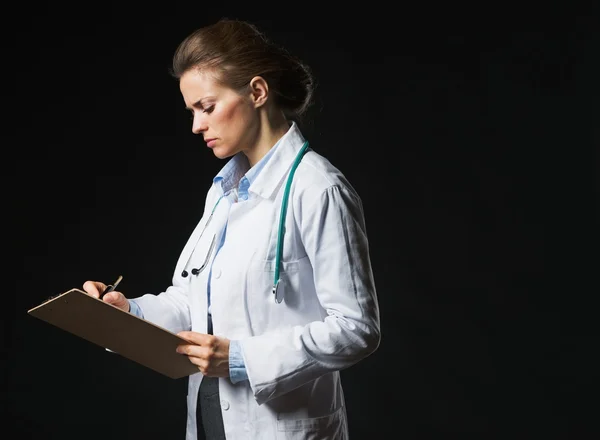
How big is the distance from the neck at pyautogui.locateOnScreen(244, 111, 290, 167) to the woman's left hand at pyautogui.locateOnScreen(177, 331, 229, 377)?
45cm

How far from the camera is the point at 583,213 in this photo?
3.60 metres

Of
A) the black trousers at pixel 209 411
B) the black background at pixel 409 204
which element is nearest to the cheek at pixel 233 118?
the black trousers at pixel 209 411

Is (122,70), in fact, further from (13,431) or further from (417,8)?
(13,431)

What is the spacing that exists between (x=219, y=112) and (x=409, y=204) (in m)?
1.87

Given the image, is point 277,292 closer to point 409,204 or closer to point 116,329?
point 116,329

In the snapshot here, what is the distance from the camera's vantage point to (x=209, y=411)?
6.29 ft

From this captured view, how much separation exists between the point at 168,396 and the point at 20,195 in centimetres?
107

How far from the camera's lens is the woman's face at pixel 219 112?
1.84 metres

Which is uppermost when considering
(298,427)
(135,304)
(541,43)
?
(541,43)

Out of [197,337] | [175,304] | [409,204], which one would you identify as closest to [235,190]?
[175,304]

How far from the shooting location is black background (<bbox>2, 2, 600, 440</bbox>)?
11.7 ft

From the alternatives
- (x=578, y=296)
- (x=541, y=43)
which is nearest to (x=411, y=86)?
(x=541, y=43)

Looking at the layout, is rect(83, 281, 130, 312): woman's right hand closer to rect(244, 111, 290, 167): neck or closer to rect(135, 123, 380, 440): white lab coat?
rect(135, 123, 380, 440): white lab coat

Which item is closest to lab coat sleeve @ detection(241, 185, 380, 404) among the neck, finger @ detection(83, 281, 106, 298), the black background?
the neck
